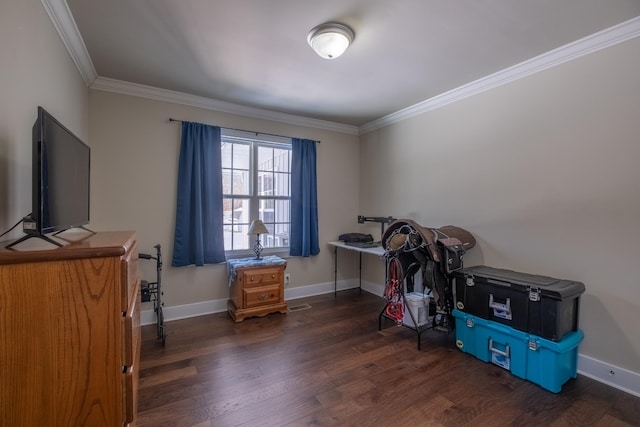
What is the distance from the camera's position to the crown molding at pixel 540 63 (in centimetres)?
212

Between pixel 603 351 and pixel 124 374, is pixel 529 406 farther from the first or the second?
pixel 124 374

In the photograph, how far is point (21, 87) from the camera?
1536 millimetres

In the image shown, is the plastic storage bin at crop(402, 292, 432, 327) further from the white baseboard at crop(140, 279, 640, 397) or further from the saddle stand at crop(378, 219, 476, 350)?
the white baseboard at crop(140, 279, 640, 397)

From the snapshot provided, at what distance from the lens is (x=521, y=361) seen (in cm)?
228

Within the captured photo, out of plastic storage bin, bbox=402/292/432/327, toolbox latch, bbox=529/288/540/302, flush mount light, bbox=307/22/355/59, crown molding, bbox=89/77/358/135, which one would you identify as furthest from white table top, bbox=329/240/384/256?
flush mount light, bbox=307/22/355/59

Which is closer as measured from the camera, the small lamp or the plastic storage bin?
the plastic storage bin

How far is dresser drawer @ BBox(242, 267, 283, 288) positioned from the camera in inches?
134

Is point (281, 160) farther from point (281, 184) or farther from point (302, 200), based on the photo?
point (302, 200)

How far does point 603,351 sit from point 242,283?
3.33 metres

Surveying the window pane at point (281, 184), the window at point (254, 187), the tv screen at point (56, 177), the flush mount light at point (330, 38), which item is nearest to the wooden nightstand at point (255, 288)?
the window at point (254, 187)

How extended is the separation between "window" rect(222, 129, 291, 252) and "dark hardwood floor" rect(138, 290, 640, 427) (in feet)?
4.44

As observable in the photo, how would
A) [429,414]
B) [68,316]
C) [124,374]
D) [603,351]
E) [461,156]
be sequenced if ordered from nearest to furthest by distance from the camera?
[68,316]
[124,374]
[429,414]
[603,351]
[461,156]

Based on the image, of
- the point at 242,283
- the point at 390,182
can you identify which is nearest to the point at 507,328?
the point at 390,182

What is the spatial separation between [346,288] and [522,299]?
8.99 ft
